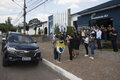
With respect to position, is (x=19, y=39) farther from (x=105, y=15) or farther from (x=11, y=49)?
(x=105, y=15)

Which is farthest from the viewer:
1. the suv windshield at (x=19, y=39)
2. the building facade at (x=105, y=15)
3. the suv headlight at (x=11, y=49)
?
the building facade at (x=105, y=15)

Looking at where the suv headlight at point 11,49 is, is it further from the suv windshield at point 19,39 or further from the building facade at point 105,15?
the building facade at point 105,15

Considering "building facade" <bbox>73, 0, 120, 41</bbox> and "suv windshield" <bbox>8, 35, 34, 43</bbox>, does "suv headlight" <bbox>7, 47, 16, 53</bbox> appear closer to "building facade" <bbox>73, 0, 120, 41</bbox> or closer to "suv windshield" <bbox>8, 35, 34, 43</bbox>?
"suv windshield" <bbox>8, 35, 34, 43</bbox>

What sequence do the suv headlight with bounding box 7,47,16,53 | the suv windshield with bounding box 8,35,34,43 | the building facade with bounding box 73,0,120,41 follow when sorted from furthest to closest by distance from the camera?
the building facade with bounding box 73,0,120,41 → the suv windshield with bounding box 8,35,34,43 → the suv headlight with bounding box 7,47,16,53

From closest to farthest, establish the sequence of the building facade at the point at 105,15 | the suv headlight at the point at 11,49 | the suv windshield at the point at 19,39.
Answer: the suv headlight at the point at 11,49 < the suv windshield at the point at 19,39 < the building facade at the point at 105,15

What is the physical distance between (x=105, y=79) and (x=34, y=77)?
2695mm

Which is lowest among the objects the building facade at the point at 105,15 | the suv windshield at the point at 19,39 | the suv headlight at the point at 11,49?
the suv headlight at the point at 11,49

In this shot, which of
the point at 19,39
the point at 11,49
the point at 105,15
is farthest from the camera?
the point at 105,15

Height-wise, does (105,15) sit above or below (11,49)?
above

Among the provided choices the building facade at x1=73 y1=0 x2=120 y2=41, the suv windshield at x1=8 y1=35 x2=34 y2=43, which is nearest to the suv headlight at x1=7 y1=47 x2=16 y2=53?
the suv windshield at x1=8 y1=35 x2=34 y2=43

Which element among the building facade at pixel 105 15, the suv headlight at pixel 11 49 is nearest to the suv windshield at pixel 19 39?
the suv headlight at pixel 11 49

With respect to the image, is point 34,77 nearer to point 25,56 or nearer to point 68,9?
point 25,56

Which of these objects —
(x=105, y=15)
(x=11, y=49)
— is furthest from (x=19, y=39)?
(x=105, y=15)

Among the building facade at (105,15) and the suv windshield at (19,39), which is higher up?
the building facade at (105,15)
